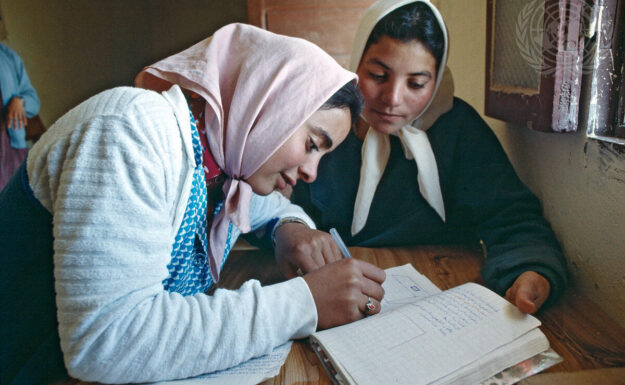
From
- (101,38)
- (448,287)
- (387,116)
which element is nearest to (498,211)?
(448,287)

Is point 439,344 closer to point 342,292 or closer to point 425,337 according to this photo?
point 425,337

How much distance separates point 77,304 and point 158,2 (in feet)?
14.9

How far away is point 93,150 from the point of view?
55cm

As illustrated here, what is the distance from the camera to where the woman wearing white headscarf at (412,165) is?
1.08 meters

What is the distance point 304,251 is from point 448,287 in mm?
326

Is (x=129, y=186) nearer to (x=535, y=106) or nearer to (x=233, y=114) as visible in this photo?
(x=233, y=114)

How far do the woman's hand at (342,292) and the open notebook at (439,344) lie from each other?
0.06 ft

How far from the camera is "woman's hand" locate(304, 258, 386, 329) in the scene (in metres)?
0.69

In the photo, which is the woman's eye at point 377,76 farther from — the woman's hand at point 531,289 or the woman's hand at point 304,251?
the woman's hand at point 531,289

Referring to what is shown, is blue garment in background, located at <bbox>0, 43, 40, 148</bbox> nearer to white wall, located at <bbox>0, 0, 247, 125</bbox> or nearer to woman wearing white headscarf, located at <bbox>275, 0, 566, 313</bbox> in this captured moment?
white wall, located at <bbox>0, 0, 247, 125</bbox>

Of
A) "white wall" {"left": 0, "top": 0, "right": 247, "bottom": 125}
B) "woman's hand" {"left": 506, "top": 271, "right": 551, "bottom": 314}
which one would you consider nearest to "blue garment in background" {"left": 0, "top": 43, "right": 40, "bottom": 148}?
"white wall" {"left": 0, "top": 0, "right": 247, "bottom": 125}

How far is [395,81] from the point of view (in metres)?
1.14

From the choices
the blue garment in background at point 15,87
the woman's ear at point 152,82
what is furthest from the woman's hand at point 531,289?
the blue garment in background at point 15,87

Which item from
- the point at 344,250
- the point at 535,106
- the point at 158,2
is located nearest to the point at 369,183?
the point at 344,250
